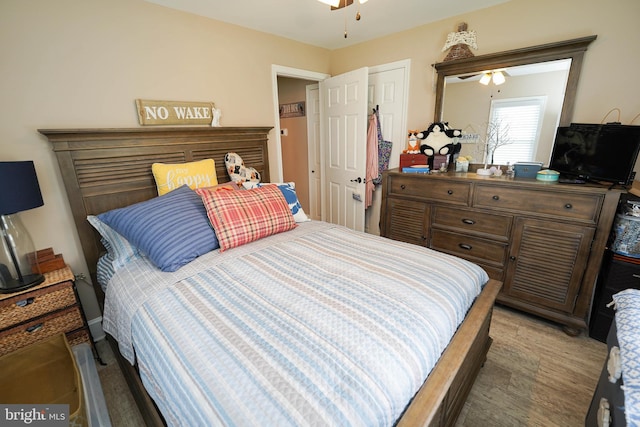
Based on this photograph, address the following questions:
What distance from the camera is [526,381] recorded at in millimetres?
1554

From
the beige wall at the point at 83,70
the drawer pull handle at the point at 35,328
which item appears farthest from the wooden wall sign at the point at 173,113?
the drawer pull handle at the point at 35,328

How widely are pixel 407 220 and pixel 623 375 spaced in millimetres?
1857

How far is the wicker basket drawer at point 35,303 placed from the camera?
4.54 ft

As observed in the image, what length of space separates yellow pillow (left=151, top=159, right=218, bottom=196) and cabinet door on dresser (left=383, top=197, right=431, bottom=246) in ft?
5.36

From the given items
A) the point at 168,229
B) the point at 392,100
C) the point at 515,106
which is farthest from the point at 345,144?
the point at 168,229

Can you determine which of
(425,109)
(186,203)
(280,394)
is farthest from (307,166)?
(280,394)

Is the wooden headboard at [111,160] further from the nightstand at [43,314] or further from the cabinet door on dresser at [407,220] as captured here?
the cabinet door on dresser at [407,220]

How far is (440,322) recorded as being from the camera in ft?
3.38

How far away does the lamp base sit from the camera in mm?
1415

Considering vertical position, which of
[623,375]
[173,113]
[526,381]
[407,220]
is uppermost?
[173,113]

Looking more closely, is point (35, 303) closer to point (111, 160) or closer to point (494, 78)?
point (111, 160)

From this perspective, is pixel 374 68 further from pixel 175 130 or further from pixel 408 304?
pixel 408 304

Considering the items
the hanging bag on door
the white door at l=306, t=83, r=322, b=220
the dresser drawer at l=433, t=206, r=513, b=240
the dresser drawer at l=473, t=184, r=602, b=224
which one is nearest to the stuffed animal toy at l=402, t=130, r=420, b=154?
the hanging bag on door

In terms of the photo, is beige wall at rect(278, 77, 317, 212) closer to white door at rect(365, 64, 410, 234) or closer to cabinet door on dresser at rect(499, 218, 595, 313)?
white door at rect(365, 64, 410, 234)
